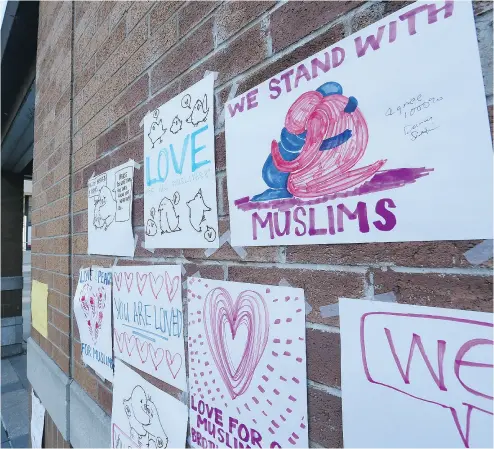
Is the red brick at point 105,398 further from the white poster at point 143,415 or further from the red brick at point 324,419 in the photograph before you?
the red brick at point 324,419

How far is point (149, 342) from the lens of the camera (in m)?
1.26

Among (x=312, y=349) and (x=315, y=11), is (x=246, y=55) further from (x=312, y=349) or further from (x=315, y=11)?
(x=312, y=349)

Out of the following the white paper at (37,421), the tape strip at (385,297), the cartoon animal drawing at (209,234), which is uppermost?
the cartoon animal drawing at (209,234)

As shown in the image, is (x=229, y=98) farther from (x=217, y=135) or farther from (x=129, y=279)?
(x=129, y=279)

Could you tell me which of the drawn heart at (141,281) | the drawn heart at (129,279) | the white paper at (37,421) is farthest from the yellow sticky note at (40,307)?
the drawn heart at (141,281)

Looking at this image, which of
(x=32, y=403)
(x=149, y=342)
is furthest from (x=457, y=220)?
(x=32, y=403)

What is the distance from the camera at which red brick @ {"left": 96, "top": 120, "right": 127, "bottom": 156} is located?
1.48m

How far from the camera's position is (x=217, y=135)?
978 mm

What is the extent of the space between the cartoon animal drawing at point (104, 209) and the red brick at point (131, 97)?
0.33m

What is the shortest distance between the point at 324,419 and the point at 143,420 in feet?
2.66

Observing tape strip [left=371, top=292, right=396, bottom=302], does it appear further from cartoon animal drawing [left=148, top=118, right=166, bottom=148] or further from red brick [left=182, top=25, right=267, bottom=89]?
cartoon animal drawing [left=148, top=118, right=166, bottom=148]

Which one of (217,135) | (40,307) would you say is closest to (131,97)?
(217,135)

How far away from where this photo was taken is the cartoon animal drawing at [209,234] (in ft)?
3.22

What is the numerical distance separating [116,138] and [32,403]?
8.67 feet
